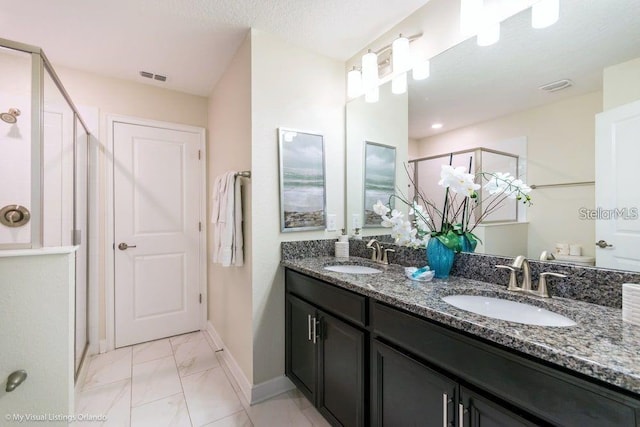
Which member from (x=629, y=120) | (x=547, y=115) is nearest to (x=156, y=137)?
(x=547, y=115)

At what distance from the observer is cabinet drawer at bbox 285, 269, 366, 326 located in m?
1.30

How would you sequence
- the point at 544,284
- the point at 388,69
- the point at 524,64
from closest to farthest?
the point at 544,284
the point at 524,64
the point at 388,69

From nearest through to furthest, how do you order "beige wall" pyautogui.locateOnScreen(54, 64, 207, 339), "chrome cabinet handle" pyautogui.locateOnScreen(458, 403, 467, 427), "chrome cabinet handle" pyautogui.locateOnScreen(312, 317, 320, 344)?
1. "chrome cabinet handle" pyautogui.locateOnScreen(458, 403, 467, 427)
2. "chrome cabinet handle" pyautogui.locateOnScreen(312, 317, 320, 344)
3. "beige wall" pyautogui.locateOnScreen(54, 64, 207, 339)

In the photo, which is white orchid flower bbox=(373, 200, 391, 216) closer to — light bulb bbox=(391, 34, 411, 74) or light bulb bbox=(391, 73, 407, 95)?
light bulb bbox=(391, 73, 407, 95)

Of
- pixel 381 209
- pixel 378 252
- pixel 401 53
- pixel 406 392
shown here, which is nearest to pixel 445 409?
pixel 406 392

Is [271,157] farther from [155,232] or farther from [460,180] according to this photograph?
[155,232]

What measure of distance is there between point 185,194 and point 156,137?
0.58 meters

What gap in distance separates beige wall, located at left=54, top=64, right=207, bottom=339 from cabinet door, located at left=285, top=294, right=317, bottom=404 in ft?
5.82

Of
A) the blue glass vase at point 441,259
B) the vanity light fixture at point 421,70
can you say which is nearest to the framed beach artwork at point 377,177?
the vanity light fixture at point 421,70

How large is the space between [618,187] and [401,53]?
1.29 metres

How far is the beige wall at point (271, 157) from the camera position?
1.86m

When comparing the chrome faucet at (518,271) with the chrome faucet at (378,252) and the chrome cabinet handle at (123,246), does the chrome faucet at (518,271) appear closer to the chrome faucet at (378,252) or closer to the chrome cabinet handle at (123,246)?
the chrome faucet at (378,252)

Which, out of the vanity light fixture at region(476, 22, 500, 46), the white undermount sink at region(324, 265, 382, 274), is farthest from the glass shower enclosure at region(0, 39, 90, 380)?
the vanity light fixture at region(476, 22, 500, 46)

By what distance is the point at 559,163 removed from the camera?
1141mm
